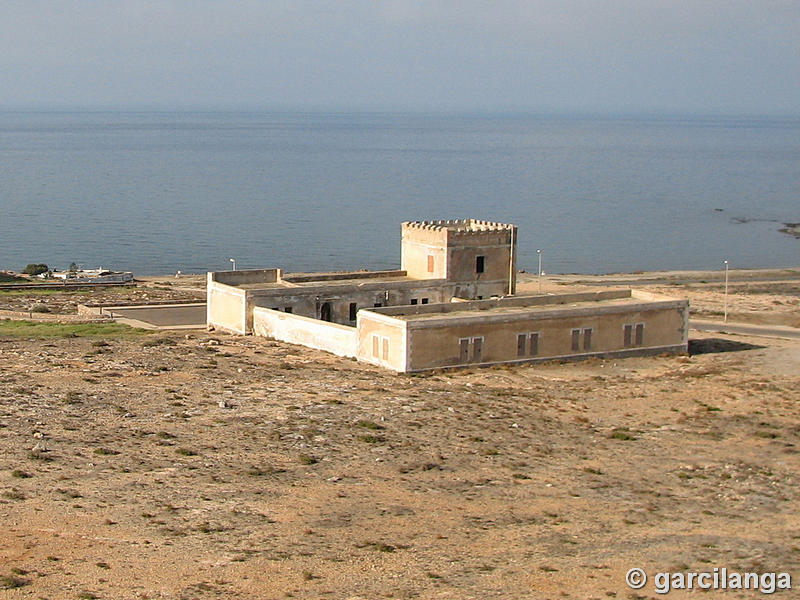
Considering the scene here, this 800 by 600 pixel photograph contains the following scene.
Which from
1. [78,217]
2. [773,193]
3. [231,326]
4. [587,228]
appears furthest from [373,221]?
[231,326]

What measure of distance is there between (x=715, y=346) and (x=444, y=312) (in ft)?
42.4

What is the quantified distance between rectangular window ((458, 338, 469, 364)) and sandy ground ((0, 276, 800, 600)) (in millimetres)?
964

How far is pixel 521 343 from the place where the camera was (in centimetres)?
4584

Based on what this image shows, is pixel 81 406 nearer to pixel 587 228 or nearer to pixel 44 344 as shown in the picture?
pixel 44 344

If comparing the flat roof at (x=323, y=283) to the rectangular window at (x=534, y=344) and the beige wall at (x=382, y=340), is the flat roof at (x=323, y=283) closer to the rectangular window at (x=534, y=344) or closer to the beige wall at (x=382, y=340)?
the beige wall at (x=382, y=340)

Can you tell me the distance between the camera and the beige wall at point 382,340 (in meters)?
43.3

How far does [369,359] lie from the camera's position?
45000 millimetres

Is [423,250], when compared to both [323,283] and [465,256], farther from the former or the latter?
[323,283]

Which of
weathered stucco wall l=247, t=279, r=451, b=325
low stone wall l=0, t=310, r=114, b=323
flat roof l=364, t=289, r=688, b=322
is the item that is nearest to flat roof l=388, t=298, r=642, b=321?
flat roof l=364, t=289, r=688, b=322

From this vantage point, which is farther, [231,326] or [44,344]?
[231,326]

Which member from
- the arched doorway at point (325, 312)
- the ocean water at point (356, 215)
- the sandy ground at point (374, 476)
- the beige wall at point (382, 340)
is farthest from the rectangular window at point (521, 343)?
the ocean water at point (356, 215)

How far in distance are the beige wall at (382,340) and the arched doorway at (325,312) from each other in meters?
6.03

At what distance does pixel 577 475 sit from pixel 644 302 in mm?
19363

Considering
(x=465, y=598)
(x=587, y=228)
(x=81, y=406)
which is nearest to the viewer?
(x=465, y=598)
